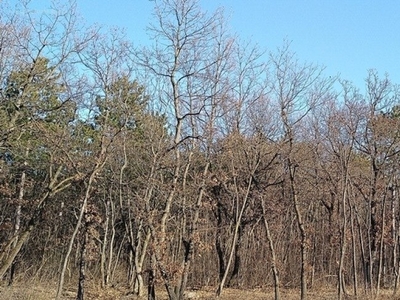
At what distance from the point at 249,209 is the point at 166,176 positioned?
179 inches

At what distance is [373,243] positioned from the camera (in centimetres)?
2256

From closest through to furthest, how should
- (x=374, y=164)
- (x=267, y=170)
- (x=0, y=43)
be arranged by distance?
(x=0, y=43), (x=374, y=164), (x=267, y=170)

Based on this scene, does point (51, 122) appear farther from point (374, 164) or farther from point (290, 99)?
point (374, 164)

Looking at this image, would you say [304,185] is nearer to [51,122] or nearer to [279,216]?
[279,216]

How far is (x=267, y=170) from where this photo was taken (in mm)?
20672

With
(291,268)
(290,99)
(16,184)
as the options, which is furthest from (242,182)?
(16,184)

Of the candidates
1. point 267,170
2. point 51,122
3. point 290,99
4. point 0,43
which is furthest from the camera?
point 267,170

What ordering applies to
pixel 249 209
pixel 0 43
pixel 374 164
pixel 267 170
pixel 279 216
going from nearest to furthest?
pixel 0 43 → pixel 374 164 → pixel 267 170 → pixel 249 209 → pixel 279 216

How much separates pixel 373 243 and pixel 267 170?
6.37 metres

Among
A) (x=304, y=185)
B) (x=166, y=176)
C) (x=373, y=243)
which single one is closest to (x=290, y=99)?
(x=166, y=176)

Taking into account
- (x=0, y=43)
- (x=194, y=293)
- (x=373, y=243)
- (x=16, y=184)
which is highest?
(x=0, y=43)

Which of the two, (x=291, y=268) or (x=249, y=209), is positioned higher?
(x=249, y=209)

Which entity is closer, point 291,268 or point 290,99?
point 290,99

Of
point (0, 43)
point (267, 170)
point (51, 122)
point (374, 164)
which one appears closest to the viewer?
point (0, 43)
